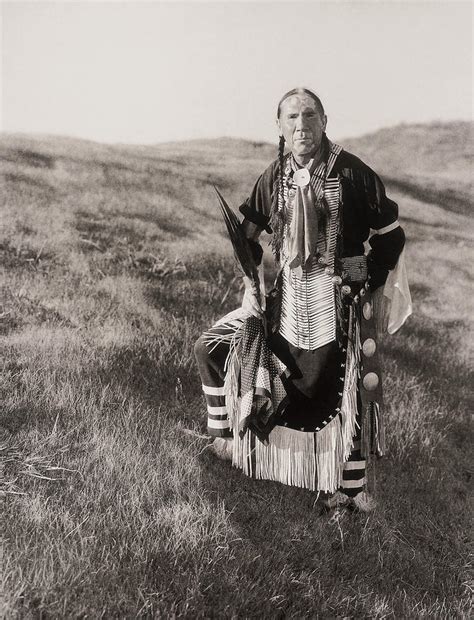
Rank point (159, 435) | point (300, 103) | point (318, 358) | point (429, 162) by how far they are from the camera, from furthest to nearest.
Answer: point (429, 162)
point (159, 435)
point (318, 358)
point (300, 103)

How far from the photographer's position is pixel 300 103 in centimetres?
313

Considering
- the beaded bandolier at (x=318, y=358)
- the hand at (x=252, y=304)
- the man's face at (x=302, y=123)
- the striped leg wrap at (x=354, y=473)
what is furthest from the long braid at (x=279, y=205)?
the striped leg wrap at (x=354, y=473)

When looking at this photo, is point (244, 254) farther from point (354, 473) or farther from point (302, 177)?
point (354, 473)

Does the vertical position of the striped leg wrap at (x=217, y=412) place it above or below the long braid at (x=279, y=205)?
below

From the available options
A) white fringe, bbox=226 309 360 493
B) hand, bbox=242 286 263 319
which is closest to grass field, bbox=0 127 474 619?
white fringe, bbox=226 309 360 493

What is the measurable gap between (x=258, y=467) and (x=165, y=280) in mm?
1994

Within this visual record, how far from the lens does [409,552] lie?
336 cm

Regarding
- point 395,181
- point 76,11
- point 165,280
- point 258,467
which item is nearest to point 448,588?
point 258,467

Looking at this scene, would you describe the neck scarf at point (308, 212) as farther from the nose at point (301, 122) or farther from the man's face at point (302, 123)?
the nose at point (301, 122)

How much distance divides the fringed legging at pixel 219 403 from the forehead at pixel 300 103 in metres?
1.21

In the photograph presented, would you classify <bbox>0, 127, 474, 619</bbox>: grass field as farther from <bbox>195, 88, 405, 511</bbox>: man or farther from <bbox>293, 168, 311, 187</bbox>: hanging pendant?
<bbox>293, 168, 311, 187</bbox>: hanging pendant

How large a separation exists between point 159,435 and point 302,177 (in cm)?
159

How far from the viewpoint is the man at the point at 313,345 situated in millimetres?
3232

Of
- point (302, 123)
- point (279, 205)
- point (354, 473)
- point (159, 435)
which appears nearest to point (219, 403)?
point (159, 435)
